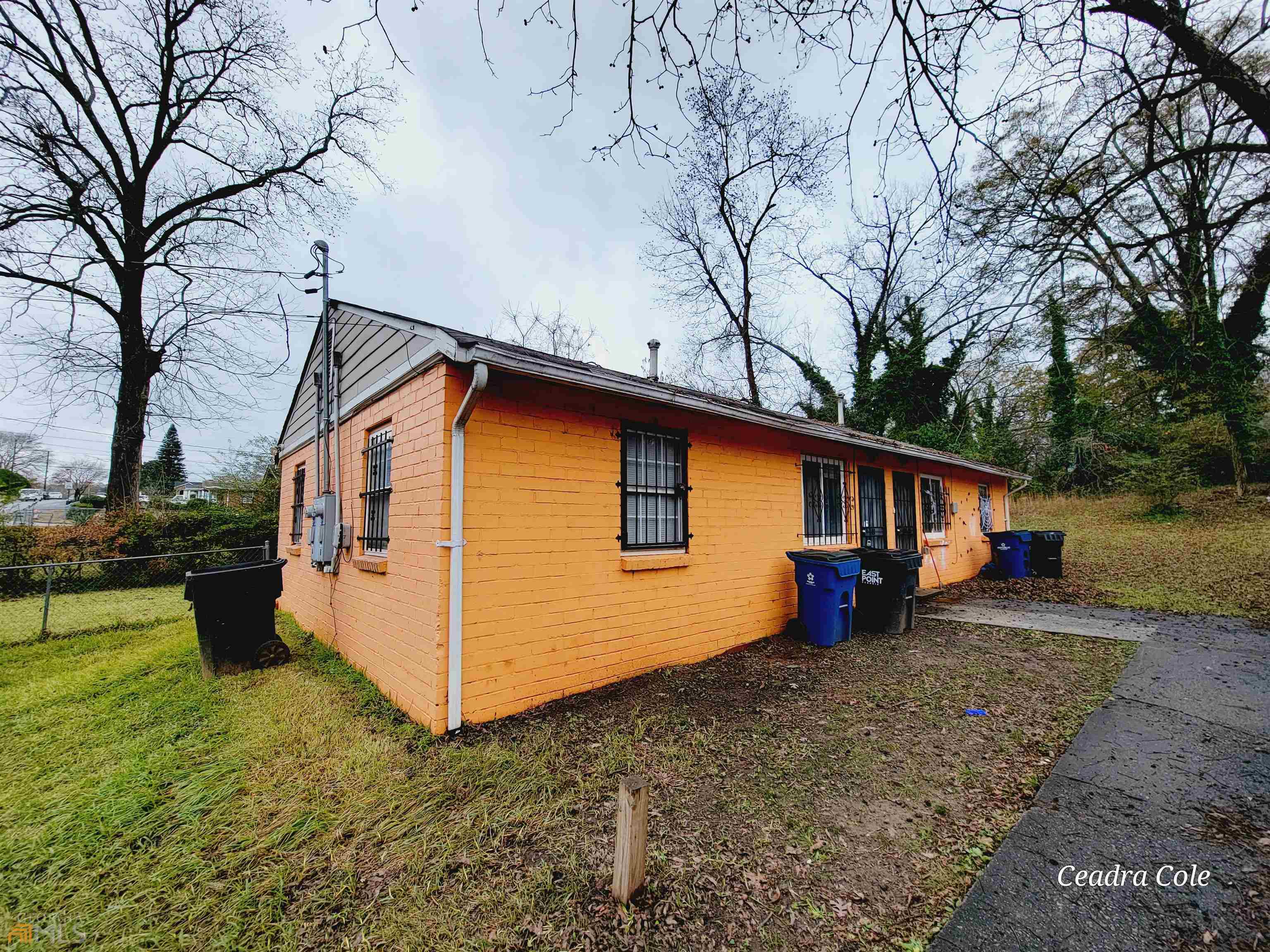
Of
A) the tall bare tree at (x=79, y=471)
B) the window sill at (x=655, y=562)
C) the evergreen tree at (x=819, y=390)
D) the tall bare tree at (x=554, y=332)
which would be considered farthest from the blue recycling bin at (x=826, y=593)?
the tall bare tree at (x=79, y=471)

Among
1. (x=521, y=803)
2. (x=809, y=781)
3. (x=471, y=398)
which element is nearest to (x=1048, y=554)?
(x=809, y=781)

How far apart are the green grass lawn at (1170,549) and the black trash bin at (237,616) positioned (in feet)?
39.8

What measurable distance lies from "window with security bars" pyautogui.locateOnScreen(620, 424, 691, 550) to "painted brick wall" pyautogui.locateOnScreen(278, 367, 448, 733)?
66.9 inches

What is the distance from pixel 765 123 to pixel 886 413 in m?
10.8

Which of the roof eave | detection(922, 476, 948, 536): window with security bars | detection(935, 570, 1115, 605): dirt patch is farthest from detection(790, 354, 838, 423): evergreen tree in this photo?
the roof eave

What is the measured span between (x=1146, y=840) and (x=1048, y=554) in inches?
408

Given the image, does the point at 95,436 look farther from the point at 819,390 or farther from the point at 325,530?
the point at 819,390

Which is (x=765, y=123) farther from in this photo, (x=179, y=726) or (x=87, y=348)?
(x=87, y=348)

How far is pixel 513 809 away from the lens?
8.75ft

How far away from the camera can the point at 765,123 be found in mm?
11289

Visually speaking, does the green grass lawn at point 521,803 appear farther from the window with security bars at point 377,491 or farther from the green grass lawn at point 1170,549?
the green grass lawn at point 1170,549

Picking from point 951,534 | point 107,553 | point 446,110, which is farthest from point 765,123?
point 107,553

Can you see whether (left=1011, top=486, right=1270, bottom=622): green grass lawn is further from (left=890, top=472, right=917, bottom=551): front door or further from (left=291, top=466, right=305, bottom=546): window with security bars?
(left=291, top=466, right=305, bottom=546): window with security bars
